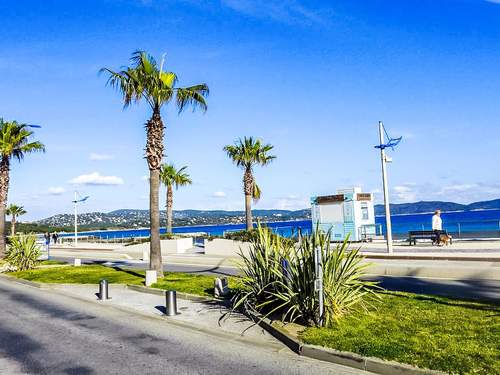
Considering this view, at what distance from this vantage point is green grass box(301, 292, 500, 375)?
6.58 meters

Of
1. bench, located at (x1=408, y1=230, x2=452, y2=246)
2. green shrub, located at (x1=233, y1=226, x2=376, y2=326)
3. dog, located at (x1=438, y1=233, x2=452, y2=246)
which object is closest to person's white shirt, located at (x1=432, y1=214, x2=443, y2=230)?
bench, located at (x1=408, y1=230, x2=452, y2=246)

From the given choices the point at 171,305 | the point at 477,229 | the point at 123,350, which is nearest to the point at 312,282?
the point at 123,350

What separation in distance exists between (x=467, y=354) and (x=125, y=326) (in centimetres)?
764

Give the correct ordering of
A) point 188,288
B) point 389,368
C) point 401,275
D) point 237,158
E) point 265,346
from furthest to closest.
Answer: point 237,158, point 401,275, point 188,288, point 265,346, point 389,368

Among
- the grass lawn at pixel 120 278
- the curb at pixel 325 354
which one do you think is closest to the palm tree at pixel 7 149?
the grass lawn at pixel 120 278

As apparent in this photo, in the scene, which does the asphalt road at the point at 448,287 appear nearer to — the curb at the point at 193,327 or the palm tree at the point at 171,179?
the curb at the point at 193,327

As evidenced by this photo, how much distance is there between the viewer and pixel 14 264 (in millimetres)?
25141

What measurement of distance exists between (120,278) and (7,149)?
17.3 m

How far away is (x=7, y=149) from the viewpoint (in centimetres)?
3077

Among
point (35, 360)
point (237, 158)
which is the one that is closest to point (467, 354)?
point (35, 360)

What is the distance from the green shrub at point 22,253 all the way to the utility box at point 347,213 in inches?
792

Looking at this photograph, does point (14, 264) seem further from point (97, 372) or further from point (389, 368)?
point (389, 368)

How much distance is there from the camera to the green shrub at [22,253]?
82.4 feet

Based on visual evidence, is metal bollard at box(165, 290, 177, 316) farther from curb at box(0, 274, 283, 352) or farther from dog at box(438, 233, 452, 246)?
dog at box(438, 233, 452, 246)
